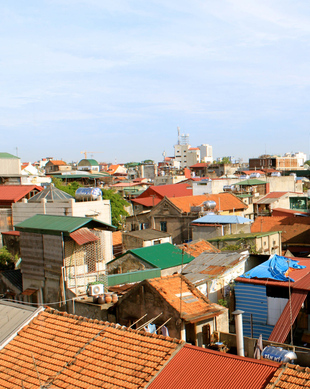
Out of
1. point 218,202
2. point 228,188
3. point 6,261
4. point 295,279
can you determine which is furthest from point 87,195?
point 228,188

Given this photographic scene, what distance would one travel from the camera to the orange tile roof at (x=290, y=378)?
28.5ft

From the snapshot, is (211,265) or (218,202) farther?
(218,202)

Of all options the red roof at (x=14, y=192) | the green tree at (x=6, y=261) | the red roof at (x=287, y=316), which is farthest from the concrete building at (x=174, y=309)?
the red roof at (x=14, y=192)

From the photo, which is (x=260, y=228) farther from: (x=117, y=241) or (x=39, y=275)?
(x=39, y=275)

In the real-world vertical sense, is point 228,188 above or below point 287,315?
above

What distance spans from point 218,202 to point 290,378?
34857mm

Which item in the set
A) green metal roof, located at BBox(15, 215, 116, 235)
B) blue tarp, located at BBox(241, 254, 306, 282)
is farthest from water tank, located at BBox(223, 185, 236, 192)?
green metal roof, located at BBox(15, 215, 116, 235)

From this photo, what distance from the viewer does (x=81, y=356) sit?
A: 11.3 metres

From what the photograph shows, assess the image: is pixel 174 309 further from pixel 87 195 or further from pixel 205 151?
pixel 205 151

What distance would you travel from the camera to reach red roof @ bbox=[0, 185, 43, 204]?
36.3 meters

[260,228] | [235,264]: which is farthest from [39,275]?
[260,228]

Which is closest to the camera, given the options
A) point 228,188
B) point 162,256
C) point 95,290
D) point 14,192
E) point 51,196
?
point 95,290

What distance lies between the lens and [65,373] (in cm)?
1080

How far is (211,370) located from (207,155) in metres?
139
